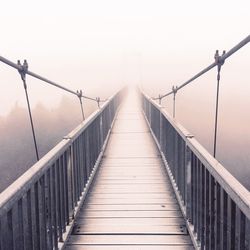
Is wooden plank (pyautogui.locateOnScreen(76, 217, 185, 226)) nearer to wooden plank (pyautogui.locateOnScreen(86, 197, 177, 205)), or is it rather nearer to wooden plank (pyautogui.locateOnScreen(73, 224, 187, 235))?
wooden plank (pyautogui.locateOnScreen(73, 224, 187, 235))

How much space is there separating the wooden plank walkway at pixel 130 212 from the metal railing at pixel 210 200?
0.73 feet

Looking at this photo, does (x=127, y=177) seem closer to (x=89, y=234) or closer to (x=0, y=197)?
(x=89, y=234)

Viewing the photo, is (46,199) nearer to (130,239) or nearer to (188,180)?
(130,239)

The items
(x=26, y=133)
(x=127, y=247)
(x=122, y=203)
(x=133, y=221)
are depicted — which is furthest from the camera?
(x=26, y=133)

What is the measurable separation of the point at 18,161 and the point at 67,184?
198 ft

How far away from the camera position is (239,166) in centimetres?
5825

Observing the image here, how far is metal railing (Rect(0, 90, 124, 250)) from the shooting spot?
2.75 metres

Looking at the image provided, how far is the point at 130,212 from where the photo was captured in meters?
5.28

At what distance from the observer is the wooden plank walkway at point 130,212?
4418mm

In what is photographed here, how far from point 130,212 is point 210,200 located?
1809 mm

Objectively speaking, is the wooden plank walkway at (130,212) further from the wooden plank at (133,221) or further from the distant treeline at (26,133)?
the distant treeline at (26,133)

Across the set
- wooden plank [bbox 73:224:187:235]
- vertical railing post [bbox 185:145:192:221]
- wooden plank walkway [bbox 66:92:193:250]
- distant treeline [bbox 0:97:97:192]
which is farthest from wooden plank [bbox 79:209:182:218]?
distant treeline [bbox 0:97:97:192]

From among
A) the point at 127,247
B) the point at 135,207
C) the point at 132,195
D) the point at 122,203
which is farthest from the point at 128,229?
the point at 132,195

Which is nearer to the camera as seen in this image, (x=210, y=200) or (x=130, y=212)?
(x=210, y=200)
